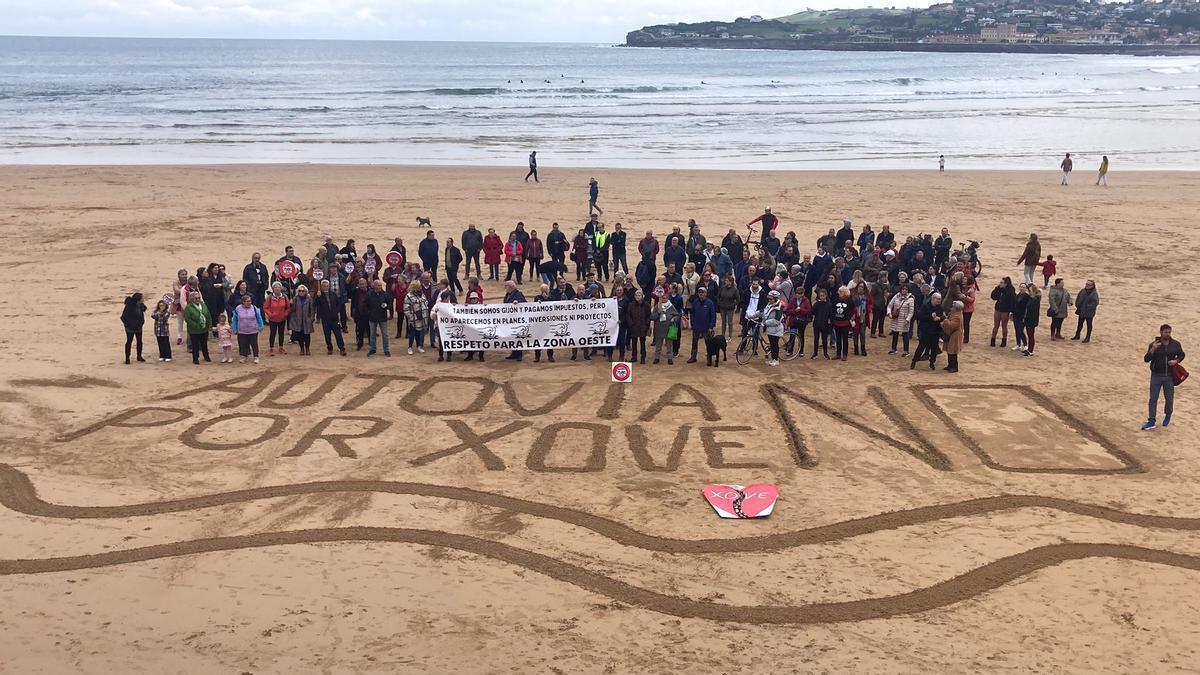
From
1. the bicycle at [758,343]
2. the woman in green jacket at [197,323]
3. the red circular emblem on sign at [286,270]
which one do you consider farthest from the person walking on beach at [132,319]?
the bicycle at [758,343]

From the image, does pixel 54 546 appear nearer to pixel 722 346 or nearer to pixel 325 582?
pixel 325 582

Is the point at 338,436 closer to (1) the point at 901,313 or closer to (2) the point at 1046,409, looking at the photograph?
(1) the point at 901,313

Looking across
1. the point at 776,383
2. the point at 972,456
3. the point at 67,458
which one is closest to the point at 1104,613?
the point at 972,456

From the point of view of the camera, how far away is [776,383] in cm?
1728

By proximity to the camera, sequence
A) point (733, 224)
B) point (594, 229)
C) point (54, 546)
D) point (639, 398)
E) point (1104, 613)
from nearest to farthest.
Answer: point (1104, 613), point (54, 546), point (639, 398), point (594, 229), point (733, 224)

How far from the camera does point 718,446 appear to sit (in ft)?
47.3

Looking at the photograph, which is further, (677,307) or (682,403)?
(677,307)

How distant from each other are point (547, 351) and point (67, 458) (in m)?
8.49

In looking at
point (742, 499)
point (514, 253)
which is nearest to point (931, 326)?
point (742, 499)

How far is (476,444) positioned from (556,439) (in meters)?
1.21

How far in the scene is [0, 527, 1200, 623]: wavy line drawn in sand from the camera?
33.3 feet

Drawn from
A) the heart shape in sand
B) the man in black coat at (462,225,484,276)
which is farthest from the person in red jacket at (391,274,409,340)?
the heart shape in sand

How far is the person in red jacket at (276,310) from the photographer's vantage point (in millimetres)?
18578

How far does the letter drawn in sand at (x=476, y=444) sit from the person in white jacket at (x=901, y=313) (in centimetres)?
790
